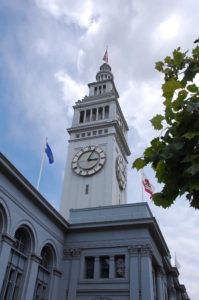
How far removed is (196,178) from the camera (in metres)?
5.79

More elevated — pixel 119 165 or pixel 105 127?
pixel 105 127

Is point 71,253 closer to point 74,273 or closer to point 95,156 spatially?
point 74,273

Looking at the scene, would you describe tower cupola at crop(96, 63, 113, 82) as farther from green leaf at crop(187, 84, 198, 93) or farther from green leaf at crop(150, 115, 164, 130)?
green leaf at crop(187, 84, 198, 93)

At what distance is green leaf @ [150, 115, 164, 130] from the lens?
6.61 m

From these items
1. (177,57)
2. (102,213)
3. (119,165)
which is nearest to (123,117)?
(119,165)

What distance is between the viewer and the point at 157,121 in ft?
21.8

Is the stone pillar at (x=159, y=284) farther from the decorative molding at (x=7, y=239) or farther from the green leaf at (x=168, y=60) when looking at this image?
the green leaf at (x=168, y=60)

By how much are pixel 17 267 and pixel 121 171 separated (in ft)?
74.7

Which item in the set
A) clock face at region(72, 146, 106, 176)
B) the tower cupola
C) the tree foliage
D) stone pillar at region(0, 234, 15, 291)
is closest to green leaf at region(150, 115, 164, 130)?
the tree foliage

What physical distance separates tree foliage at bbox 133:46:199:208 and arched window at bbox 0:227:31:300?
17349mm

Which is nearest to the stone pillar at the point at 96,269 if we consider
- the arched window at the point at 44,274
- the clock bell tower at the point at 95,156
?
the arched window at the point at 44,274

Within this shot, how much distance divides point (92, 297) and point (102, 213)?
712cm

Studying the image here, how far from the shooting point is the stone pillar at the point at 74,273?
2548 centimetres

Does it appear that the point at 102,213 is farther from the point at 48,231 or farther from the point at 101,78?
the point at 101,78
